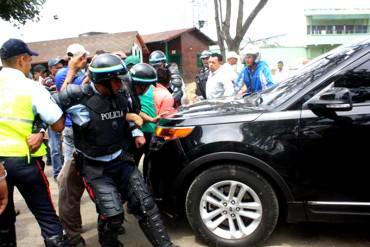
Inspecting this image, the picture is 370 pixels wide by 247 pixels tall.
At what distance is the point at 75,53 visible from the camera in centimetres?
377

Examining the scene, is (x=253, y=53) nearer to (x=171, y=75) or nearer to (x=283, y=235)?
(x=171, y=75)

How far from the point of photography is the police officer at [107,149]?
123 inches

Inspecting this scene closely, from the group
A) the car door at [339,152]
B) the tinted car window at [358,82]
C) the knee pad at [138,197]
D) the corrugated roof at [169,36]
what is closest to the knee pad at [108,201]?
the knee pad at [138,197]

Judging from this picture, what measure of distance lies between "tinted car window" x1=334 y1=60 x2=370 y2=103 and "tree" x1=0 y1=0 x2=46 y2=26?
15527 millimetres

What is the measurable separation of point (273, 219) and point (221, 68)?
337 cm

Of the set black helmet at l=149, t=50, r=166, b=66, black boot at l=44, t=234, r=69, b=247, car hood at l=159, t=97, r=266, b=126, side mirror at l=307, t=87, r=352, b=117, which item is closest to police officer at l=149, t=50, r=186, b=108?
black helmet at l=149, t=50, r=166, b=66

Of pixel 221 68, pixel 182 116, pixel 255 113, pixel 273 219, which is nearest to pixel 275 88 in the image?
pixel 255 113

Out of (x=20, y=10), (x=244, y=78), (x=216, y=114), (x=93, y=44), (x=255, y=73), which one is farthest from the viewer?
(x=93, y=44)

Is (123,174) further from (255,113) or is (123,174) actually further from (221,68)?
(221,68)

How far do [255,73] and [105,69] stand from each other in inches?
133

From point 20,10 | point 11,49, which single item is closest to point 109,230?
point 11,49

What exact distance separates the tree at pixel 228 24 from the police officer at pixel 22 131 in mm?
10839

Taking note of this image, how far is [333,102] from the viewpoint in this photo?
10.7 ft

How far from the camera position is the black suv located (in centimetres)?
334
